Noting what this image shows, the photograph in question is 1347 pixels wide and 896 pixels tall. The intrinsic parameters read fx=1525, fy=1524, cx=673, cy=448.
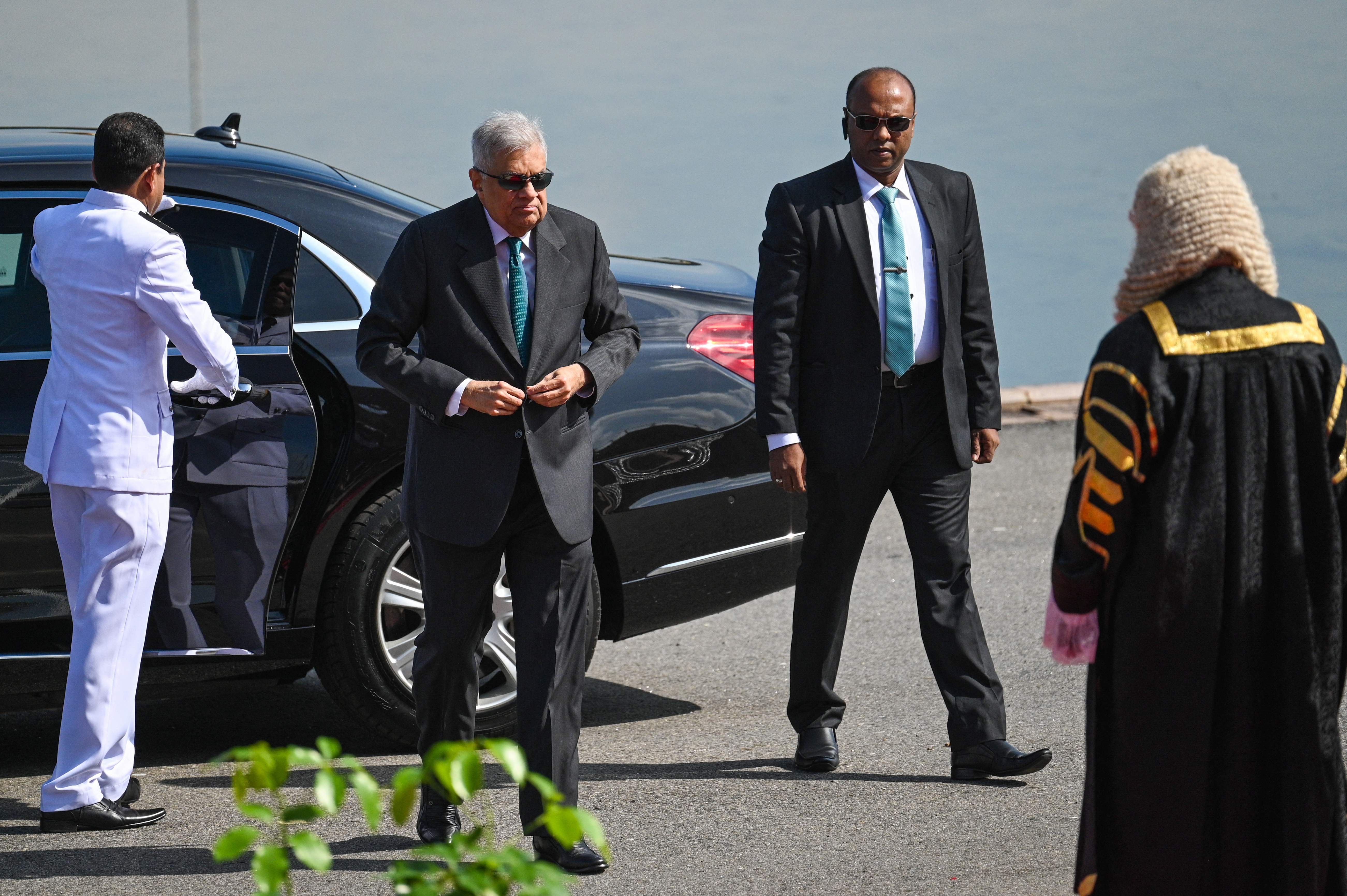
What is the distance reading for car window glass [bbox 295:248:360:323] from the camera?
433cm

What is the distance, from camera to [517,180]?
359 centimetres

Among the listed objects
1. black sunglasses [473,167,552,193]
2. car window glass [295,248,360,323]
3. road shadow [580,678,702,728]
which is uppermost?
black sunglasses [473,167,552,193]

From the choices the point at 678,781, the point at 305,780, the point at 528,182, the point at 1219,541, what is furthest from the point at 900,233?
the point at 305,780

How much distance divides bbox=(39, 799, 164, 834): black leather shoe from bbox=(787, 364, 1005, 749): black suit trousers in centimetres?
188

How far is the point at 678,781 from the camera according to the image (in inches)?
171

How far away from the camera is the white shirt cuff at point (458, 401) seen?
3555 millimetres

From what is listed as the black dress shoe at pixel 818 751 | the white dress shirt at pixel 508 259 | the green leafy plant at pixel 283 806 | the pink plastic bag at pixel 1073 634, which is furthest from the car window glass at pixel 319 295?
the green leafy plant at pixel 283 806

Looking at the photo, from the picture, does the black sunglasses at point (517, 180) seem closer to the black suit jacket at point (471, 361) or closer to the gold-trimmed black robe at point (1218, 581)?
the black suit jacket at point (471, 361)

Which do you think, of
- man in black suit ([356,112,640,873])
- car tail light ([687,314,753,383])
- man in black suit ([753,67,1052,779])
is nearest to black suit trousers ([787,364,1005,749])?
man in black suit ([753,67,1052,779])

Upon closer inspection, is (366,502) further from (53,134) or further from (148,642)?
(53,134)

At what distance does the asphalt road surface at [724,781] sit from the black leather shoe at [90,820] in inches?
1.0

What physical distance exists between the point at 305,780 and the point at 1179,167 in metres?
3.08

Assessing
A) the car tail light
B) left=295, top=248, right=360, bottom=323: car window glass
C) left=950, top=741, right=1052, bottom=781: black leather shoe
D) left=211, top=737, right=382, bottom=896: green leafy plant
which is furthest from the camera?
the car tail light

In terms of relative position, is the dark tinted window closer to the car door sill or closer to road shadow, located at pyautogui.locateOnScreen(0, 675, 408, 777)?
road shadow, located at pyautogui.locateOnScreen(0, 675, 408, 777)
